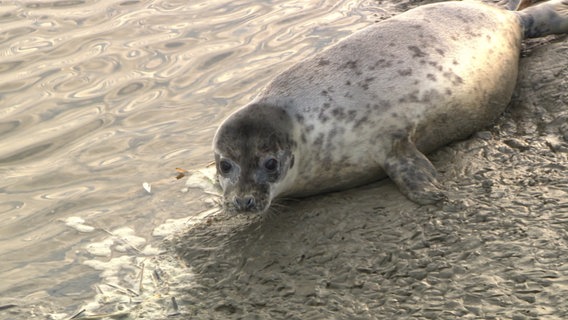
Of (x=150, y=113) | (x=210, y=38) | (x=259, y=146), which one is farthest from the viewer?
(x=210, y=38)

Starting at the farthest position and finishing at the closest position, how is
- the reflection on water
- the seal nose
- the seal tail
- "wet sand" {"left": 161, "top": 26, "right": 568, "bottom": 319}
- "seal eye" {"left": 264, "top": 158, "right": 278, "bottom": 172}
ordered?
1. the seal tail
2. the reflection on water
3. "seal eye" {"left": 264, "top": 158, "right": 278, "bottom": 172}
4. the seal nose
5. "wet sand" {"left": 161, "top": 26, "right": 568, "bottom": 319}

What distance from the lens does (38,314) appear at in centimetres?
411

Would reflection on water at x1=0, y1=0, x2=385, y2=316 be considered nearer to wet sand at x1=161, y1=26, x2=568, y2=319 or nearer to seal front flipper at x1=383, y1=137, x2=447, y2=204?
wet sand at x1=161, y1=26, x2=568, y2=319

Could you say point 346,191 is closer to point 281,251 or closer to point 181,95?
point 281,251

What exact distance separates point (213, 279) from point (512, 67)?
2.34 metres

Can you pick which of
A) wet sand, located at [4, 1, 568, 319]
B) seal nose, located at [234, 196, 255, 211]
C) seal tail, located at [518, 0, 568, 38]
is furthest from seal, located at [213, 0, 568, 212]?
seal tail, located at [518, 0, 568, 38]

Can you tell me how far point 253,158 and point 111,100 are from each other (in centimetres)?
270

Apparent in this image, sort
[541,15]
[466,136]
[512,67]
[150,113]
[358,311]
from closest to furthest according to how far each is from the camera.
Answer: [358,311], [466,136], [512,67], [541,15], [150,113]

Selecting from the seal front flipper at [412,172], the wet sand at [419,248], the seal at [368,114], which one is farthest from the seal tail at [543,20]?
the seal front flipper at [412,172]

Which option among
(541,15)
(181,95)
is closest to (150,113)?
(181,95)

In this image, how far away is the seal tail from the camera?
5898mm

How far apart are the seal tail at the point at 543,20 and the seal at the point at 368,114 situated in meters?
0.73

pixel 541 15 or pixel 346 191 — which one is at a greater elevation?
pixel 541 15

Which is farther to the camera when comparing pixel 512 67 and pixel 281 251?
pixel 512 67
